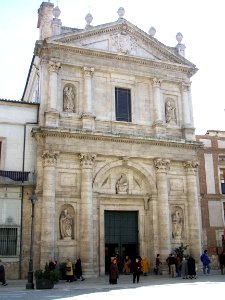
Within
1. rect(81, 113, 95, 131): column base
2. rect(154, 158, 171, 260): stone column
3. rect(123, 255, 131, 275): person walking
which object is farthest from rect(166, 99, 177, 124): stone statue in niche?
rect(123, 255, 131, 275): person walking

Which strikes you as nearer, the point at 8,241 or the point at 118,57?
the point at 8,241

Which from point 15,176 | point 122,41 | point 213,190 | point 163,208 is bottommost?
point 163,208

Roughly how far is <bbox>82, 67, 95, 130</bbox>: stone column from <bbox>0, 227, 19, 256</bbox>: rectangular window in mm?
8066

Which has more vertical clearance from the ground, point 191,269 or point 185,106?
point 185,106

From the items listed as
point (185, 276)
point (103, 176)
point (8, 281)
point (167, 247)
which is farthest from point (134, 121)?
point (8, 281)

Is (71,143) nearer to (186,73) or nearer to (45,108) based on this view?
(45,108)

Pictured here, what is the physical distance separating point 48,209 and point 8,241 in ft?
9.76

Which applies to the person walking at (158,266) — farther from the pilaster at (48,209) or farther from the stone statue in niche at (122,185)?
the pilaster at (48,209)

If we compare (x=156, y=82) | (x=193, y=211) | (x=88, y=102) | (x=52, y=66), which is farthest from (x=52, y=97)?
(x=193, y=211)

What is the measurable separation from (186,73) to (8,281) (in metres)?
19.8

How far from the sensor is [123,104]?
A: 1142 inches

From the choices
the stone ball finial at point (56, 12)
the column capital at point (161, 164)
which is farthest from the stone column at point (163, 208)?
the stone ball finial at point (56, 12)

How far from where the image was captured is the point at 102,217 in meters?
25.9

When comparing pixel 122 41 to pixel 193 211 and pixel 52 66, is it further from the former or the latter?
pixel 193 211
